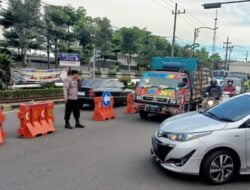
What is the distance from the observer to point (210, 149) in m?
5.71

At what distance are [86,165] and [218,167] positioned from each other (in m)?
2.48

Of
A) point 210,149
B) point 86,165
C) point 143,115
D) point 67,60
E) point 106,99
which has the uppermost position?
point 67,60

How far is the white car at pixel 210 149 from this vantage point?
5.71 m

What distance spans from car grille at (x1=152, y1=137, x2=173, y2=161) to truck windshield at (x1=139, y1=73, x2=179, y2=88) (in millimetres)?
6963

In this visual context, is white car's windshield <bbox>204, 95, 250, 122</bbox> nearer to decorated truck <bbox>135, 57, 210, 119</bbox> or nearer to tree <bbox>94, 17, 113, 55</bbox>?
decorated truck <bbox>135, 57, 210, 119</bbox>

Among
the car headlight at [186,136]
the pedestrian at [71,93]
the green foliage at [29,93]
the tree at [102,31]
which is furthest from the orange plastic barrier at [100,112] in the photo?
the tree at [102,31]

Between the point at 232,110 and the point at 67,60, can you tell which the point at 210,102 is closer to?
the point at 232,110

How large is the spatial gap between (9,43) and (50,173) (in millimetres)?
35980

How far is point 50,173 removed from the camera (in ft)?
20.4

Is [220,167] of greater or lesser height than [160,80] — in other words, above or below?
below

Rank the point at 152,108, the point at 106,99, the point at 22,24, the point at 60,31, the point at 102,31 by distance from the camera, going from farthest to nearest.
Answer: the point at 102,31 → the point at 60,31 → the point at 22,24 → the point at 106,99 → the point at 152,108

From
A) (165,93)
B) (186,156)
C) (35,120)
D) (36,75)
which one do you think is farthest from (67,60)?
(186,156)

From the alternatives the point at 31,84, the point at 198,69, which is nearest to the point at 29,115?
the point at 198,69

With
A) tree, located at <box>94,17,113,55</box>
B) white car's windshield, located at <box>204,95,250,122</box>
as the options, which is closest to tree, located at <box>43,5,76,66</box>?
tree, located at <box>94,17,113,55</box>
